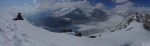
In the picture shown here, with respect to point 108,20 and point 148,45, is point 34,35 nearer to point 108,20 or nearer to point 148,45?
point 148,45

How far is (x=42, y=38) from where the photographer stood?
21.0 ft

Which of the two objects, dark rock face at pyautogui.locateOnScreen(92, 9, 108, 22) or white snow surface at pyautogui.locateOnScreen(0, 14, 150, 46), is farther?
dark rock face at pyautogui.locateOnScreen(92, 9, 108, 22)

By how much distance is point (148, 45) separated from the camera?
7.80 metres

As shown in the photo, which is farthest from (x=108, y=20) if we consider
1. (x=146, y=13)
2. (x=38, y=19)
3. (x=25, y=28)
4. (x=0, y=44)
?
(x=0, y=44)

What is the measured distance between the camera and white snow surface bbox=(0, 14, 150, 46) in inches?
233

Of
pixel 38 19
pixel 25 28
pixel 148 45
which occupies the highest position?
pixel 38 19

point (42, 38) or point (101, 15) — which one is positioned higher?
point (101, 15)

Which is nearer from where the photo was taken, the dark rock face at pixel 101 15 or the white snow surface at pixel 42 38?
the white snow surface at pixel 42 38

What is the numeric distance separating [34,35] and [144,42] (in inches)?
117

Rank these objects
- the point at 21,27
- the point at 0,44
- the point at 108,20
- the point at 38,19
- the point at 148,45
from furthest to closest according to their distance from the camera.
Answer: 1. the point at 108,20
2. the point at 38,19
3. the point at 148,45
4. the point at 21,27
5. the point at 0,44

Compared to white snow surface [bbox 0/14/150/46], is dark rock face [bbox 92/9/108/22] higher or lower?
higher

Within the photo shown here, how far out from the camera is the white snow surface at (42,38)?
233 inches

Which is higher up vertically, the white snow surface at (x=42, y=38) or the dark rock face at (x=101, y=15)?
the dark rock face at (x=101, y=15)

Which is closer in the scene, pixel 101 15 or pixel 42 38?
pixel 42 38
